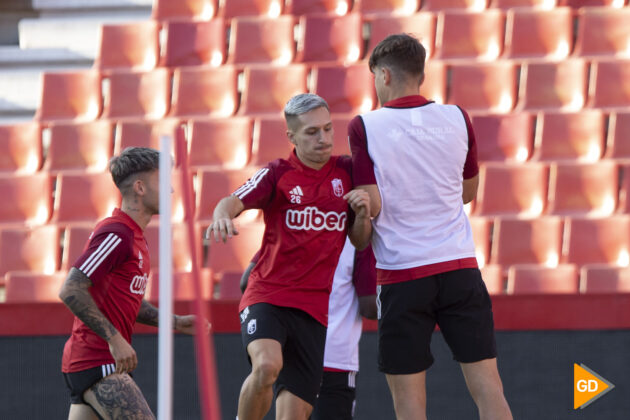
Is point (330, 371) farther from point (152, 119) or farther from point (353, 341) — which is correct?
point (152, 119)

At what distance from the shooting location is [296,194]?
2957 millimetres

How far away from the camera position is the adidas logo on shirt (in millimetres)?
2951

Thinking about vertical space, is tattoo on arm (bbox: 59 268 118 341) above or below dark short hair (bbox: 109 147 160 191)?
below

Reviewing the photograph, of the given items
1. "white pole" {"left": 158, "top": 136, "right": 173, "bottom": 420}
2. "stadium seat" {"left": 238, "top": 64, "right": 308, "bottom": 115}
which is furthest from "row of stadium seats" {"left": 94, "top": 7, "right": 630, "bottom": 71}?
"white pole" {"left": 158, "top": 136, "right": 173, "bottom": 420}

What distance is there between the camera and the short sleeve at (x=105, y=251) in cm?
277

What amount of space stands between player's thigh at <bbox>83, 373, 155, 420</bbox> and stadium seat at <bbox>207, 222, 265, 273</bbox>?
111 inches

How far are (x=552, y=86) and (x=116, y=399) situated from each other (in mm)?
4483

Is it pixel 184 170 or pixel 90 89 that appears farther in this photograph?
pixel 90 89

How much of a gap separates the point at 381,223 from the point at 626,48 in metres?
4.36

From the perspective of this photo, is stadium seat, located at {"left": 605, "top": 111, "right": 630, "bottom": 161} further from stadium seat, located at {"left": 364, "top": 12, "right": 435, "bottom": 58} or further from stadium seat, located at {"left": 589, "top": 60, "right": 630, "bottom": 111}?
stadium seat, located at {"left": 364, "top": 12, "right": 435, "bottom": 58}

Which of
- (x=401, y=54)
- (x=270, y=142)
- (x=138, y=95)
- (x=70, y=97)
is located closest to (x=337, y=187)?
(x=401, y=54)

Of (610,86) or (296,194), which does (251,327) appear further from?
(610,86)

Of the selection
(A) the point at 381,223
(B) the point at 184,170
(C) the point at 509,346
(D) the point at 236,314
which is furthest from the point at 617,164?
(B) the point at 184,170

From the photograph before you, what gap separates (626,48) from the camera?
6.54 meters
